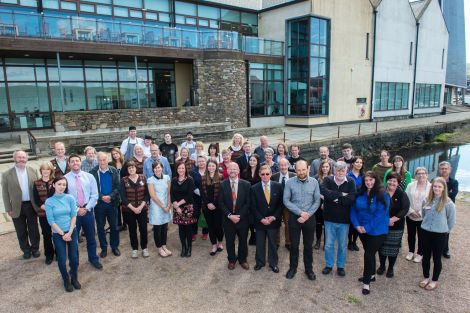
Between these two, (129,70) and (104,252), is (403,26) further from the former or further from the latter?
(104,252)

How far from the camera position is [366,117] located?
88.5 ft

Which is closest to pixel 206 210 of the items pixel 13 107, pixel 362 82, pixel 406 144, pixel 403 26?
pixel 13 107

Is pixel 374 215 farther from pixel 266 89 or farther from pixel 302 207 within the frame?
pixel 266 89

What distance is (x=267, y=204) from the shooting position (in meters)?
4.84

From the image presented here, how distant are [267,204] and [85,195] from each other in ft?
9.24

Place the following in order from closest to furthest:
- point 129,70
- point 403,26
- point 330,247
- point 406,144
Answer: point 330,247, point 129,70, point 406,144, point 403,26

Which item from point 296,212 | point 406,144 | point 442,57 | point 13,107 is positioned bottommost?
point 406,144

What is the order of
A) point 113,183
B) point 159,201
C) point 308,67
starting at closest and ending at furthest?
point 159,201 < point 113,183 < point 308,67

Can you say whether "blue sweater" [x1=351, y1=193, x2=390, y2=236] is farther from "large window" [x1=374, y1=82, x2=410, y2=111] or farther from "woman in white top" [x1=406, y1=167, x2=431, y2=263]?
"large window" [x1=374, y1=82, x2=410, y2=111]

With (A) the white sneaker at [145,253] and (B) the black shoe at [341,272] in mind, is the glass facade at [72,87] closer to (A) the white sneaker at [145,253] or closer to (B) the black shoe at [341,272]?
(A) the white sneaker at [145,253]

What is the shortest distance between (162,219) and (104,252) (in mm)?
1153

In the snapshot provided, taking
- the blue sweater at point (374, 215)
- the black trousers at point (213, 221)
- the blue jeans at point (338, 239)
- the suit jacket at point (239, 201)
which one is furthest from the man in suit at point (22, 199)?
the blue sweater at point (374, 215)

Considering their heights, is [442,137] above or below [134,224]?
below

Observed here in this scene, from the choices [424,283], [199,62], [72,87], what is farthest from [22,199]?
[199,62]
